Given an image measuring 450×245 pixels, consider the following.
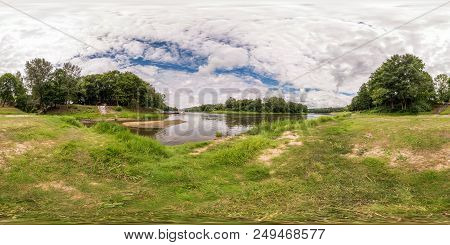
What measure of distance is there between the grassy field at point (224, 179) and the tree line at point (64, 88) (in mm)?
7978

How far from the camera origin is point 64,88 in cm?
1959

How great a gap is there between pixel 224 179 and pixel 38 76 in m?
15.6

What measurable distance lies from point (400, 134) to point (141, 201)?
8.70 meters

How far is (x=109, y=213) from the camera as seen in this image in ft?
17.1

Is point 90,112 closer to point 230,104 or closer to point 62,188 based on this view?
point 62,188

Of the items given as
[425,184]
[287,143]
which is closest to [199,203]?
[425,184]

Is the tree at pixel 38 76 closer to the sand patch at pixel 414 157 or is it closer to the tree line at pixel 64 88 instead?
the tree line at pixel 64 88

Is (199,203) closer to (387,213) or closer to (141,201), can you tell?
(141,201)

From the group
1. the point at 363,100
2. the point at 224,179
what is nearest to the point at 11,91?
the point at 224,179

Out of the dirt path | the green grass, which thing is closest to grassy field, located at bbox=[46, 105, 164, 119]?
the green grass

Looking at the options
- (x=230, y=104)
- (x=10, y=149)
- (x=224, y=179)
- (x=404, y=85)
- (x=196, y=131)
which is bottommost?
(x=224, y=179)

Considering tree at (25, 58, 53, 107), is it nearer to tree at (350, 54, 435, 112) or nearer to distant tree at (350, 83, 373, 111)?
tree at (350, 54, 435, 112)

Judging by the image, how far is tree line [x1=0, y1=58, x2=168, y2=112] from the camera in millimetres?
17781

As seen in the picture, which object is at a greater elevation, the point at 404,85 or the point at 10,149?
the point at 404,85
